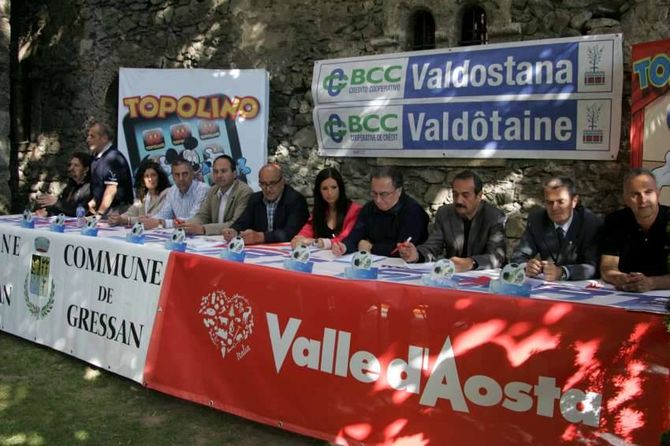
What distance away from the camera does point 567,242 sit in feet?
10.2

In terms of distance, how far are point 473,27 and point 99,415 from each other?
503 centimetres

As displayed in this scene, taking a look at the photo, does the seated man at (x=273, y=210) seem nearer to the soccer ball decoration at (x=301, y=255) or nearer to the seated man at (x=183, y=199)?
the seated man at (x=183, y=199)

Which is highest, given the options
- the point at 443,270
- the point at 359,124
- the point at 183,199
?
the point at 359,124

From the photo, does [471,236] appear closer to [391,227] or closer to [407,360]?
[391,227]

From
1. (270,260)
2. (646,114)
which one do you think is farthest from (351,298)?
(646,114)

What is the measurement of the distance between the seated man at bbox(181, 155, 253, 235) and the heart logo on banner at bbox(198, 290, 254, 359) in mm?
1747

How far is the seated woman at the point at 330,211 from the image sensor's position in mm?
4160

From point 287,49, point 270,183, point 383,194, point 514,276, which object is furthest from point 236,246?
point 287,49

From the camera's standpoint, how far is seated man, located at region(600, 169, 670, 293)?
9.11 ft

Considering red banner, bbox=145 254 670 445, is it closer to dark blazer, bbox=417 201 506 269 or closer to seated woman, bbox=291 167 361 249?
dark blazer, bbox=417 201 506 269

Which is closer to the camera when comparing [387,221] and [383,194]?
[383,194]

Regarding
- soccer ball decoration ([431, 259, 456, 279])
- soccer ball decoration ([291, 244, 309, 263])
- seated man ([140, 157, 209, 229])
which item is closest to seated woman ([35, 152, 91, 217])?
seated man ([140, 157, 209, 229])

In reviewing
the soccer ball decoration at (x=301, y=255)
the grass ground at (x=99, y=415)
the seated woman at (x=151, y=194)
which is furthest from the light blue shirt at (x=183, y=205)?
the soccer ball decoration at (x=301, y=255)

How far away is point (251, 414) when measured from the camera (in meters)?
2.84
